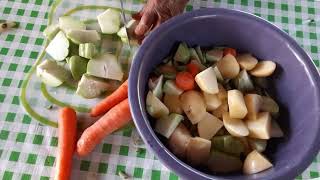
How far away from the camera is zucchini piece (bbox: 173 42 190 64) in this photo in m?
1.02

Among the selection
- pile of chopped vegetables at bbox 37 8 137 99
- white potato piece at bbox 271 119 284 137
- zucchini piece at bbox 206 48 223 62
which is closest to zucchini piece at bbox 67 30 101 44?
pile of chopped vegetables at bbox 37 8 137 99

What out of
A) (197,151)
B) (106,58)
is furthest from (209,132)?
(106,58)

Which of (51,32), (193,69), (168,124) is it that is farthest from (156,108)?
(51,32)

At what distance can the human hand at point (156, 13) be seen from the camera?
1104 millimetres

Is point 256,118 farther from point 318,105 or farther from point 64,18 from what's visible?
point 64,18

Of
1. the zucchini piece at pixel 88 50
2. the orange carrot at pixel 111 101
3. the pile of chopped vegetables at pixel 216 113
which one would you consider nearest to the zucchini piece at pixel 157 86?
the pile of chopped vegetables at pixel 216 113

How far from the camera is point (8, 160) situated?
3.24 feet

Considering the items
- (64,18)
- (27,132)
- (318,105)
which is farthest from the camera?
(64,18)

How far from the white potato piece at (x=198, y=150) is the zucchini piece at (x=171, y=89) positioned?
0.41 ft

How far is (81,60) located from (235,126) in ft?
1.53

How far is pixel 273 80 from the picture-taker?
103 centimetres

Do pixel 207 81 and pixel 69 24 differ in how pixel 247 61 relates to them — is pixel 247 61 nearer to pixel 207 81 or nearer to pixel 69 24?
pixel 207 81

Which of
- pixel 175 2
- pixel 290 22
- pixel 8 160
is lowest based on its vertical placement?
pixel 8 160

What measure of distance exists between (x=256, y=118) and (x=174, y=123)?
0.19m
